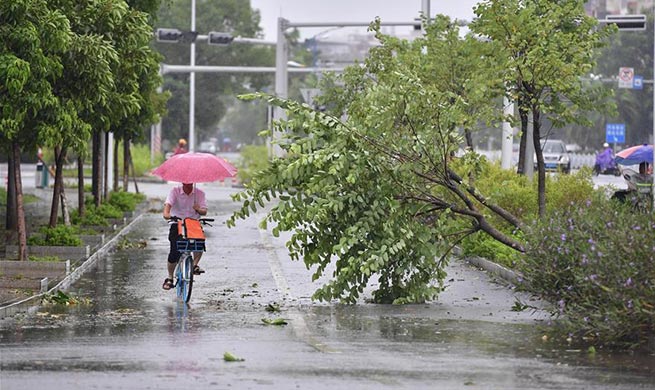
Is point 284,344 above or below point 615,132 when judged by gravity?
below

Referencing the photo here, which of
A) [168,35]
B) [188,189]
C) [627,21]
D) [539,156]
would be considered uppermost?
[168,35]

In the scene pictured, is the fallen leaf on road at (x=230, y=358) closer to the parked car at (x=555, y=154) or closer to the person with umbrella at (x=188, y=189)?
the person with umbrella at (x=188, y=189)

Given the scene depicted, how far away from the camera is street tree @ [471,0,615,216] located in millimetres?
21266

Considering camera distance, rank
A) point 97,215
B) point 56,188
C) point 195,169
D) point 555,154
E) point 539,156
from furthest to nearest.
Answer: point 555,154 < point 97,215 < point 56,188 < point 539,156 < point 195,169

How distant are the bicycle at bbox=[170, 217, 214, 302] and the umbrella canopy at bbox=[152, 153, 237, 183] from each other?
0.54 metres

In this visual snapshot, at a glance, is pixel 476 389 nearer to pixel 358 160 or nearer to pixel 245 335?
pixel 245 335

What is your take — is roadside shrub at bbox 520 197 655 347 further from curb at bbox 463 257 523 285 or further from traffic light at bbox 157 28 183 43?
traffic light at bbox 157 28 183 43

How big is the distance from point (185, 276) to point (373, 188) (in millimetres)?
2550

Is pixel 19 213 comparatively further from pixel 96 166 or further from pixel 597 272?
pixel 96 166

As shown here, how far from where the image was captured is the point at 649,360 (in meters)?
12.1

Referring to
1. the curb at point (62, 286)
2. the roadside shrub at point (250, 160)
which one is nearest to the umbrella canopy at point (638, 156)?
the curb at point (62, 286)

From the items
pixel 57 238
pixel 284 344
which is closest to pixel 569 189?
pixel 57 238

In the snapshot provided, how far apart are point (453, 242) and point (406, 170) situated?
1.51 m

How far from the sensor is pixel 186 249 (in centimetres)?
1692
